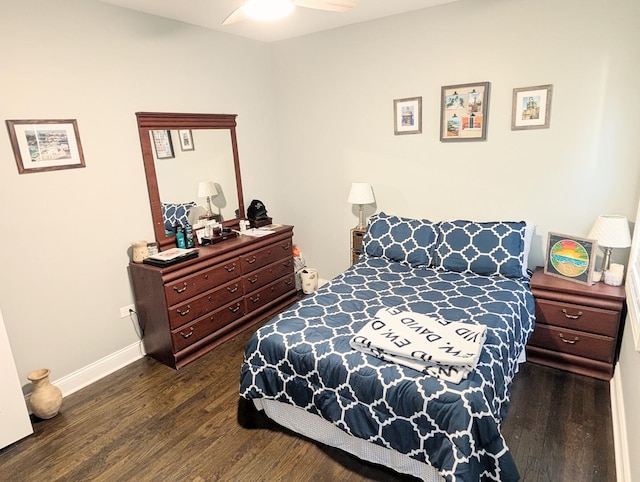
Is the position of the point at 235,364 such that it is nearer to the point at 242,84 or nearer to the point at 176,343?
the point at 176,343

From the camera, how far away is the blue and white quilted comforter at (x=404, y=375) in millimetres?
1679

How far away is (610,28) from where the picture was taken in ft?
8.43

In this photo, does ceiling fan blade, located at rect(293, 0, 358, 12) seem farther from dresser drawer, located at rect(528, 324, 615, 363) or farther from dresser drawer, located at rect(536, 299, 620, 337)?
dresser drawer, located at rect(528, 324, 615, 363)

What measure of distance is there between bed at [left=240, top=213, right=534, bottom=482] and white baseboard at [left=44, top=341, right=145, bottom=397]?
4.30 feet

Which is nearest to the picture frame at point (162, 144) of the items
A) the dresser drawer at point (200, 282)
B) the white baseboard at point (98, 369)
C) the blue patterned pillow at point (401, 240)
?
the dresser drawer at point (200, 282)

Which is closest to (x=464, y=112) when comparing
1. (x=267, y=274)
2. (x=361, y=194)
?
(x=361, y=194)

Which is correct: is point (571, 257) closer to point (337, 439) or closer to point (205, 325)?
point (337, 439)

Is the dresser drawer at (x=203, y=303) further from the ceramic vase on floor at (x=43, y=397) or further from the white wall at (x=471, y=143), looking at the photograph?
the white wall at (x=471, y=143)

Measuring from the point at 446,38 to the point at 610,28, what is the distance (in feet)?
3.58

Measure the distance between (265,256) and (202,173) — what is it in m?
0.95

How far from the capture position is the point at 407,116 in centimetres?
347

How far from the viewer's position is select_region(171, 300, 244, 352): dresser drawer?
9.72 feet

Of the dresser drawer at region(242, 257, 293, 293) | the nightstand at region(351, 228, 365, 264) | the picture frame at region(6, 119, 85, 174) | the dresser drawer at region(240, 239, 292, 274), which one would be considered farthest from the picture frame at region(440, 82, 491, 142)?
the picture frame at region(6, 119, 85, 174)

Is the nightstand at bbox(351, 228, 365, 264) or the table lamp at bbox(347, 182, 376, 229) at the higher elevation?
the table lamp at bbox(347, 182, 376, 229)
